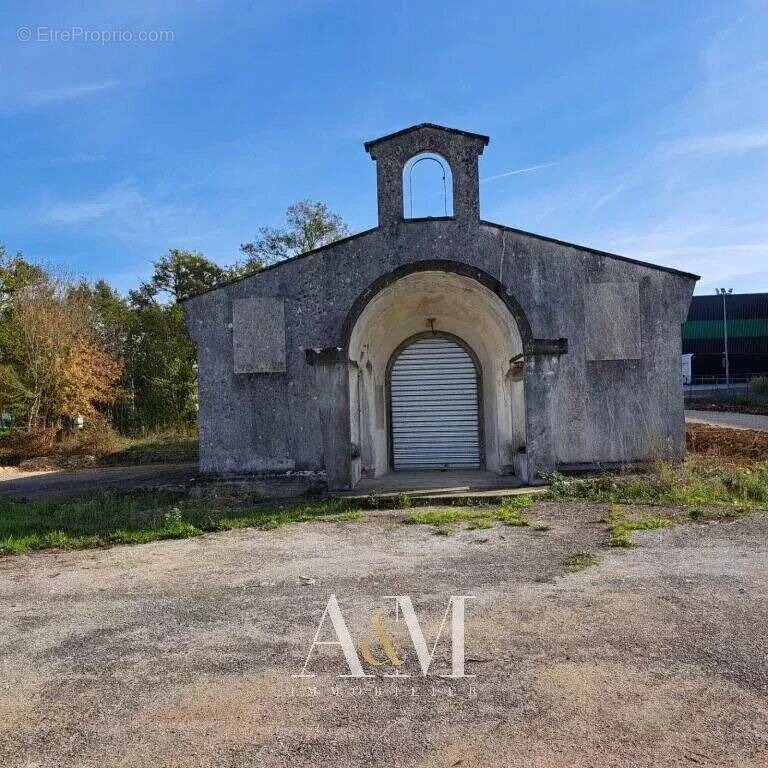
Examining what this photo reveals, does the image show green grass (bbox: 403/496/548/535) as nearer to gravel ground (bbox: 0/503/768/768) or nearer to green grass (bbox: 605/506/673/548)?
green grass (bbox: 605/506/673/548)

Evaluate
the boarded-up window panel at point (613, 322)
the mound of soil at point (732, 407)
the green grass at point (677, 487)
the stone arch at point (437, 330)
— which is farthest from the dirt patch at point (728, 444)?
the mound of soil at point (732, 407)

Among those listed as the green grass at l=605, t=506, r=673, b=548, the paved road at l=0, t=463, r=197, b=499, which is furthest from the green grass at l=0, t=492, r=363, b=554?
the green grass at l=605, t=506, r=673, b=548

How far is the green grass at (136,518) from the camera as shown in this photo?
27.5 ft

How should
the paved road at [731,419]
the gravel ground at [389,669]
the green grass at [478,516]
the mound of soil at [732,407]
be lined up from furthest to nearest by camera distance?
the mound of soil at [732,407], the paved road at [731,419], the green grass at [478,516], the gravel ground at [389,669]

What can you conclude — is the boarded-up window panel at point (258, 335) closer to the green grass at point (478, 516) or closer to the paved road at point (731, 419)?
the green grass at point (478, 516)

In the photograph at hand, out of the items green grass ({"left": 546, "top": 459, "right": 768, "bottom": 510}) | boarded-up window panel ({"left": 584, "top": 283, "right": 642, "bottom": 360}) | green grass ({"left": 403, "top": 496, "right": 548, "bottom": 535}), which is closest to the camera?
green grass ({"left": 403, "top": 496, "right": 548, "bottom": 535})

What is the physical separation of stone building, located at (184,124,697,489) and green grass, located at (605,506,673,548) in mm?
2246

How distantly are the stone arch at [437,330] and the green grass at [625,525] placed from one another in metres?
3.45

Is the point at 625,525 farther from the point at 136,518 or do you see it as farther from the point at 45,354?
the point at 45,354

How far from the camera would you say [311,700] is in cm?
367

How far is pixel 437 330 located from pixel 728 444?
7281 millimetres

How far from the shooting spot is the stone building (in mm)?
10805

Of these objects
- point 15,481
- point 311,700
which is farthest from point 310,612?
point 15,481

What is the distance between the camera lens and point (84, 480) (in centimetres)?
1638
